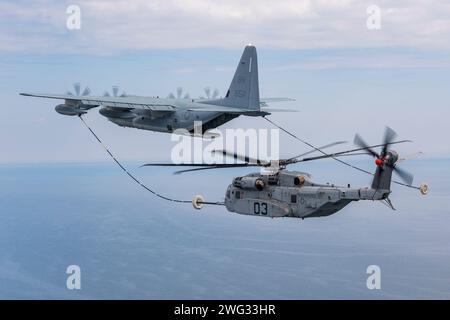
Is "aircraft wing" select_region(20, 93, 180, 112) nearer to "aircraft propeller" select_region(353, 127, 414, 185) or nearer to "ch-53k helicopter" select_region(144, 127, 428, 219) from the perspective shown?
"ch-53k helicopter" select_region(144, 127, 428, 219)

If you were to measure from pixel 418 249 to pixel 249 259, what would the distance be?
175 feet

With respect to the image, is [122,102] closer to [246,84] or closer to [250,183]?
[246,84]

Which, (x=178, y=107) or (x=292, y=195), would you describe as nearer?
Result: (x=292, y=195)

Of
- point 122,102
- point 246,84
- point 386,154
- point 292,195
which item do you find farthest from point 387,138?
point 122,102

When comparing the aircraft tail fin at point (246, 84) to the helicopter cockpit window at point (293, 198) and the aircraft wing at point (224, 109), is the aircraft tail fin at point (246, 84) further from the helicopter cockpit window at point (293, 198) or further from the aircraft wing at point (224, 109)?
the helicopter cockpit window at point (293, 198)

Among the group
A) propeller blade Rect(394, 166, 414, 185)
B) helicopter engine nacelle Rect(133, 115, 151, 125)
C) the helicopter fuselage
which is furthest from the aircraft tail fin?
propeller blade Rect(394, 166, 414, 185)

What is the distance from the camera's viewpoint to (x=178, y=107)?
206 feet

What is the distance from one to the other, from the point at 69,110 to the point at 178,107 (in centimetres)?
1073

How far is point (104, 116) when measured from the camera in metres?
68.5

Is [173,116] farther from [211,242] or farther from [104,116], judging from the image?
[211,242]

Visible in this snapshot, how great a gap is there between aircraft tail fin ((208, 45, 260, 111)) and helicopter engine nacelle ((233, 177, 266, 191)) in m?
9.06

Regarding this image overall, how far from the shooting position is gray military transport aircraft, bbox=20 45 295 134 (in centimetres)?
6059

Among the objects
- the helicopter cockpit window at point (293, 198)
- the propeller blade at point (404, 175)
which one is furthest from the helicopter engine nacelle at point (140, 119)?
the propeller blade at point (404, 175)

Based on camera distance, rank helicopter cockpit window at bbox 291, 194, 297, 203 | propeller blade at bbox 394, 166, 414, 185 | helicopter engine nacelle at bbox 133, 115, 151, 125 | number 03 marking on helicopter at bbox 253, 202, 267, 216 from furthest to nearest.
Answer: helicopter engine nacelle at bbox 133, 115, 151, 125 → number 03 marking on helicopter at bbox 253, 202, 267, 216 → helicopter cockpit window at bbox 291, 194, 297, 203 → propeller blade at bbox 394, 166, 414, 185
